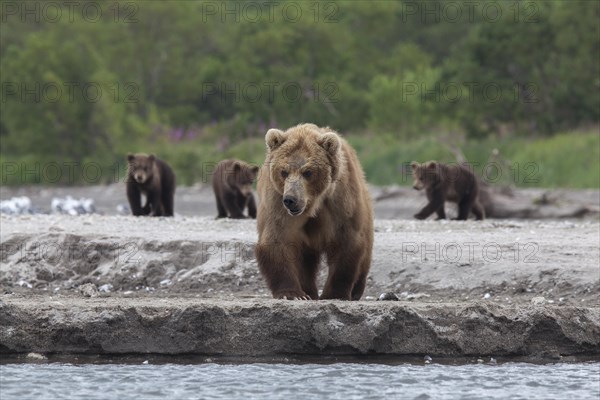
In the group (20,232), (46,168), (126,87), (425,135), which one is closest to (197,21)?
(126,87)

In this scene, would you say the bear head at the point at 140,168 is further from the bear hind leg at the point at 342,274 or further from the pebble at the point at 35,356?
the pebble at the point at 35,356

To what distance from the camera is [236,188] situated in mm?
15773

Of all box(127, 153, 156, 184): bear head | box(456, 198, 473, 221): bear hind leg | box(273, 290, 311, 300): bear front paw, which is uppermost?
box(127, 153, 156, 184): bear head

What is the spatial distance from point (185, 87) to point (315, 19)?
36.4 feet

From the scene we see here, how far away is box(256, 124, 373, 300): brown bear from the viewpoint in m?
7.64

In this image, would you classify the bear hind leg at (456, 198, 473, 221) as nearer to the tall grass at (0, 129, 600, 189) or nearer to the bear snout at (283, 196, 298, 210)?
the tall grass at (0, 129, 600, 189)

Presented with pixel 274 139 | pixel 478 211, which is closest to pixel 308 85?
pixel 478 211

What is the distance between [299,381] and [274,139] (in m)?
1.66

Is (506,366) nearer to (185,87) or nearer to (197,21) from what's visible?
(185,87)

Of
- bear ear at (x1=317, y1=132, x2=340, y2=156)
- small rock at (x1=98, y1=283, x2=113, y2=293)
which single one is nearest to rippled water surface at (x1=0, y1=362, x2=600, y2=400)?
bear ear at (x1=317, y1=132, x2=340, y2=156)

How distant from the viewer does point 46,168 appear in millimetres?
35562

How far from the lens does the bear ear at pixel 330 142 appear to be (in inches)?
303

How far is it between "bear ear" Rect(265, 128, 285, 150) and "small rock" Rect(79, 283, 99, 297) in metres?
2.60

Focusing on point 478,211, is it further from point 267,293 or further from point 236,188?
point 267,293
